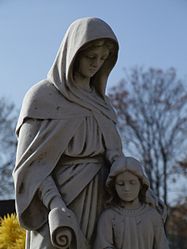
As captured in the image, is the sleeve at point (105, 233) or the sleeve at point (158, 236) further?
the sleeve at point (158, 236)

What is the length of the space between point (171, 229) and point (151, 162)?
9836 mm

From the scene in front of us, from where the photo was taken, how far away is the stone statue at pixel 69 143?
5.35m

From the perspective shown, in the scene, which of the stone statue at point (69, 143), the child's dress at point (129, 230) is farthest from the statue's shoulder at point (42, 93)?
the child's dress at point (129, 230)

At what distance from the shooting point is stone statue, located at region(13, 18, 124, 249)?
17.6 ft

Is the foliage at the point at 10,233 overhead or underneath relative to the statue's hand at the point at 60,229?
overhead

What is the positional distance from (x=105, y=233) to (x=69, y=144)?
792 millimetres

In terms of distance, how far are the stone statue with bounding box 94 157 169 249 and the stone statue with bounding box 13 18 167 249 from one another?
0.36 feet

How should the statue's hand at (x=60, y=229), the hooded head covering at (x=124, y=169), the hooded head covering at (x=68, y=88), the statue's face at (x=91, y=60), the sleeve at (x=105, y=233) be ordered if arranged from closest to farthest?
the statue's hand at (x=60, y=229)
the sleeve at (x=105, y=233)
the hooded head covering at (x=124, y=169)
the hooded head covering at (x=68, y=88)
the statue's face at (x=91, y=60)

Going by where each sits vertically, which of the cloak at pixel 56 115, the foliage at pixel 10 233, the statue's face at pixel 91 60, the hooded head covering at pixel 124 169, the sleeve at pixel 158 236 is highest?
the statue's face at pixel 91 60

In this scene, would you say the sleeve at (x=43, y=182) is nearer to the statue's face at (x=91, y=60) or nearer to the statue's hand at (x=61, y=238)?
the statue's hand at (x=61, y=238)

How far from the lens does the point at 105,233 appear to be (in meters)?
5.24

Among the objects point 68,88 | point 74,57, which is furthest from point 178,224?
point 74,57

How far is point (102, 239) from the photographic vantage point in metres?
5.21

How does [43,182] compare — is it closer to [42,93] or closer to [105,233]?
[105,233]
